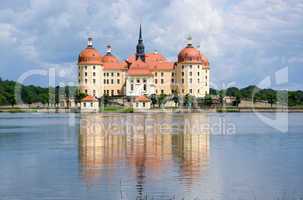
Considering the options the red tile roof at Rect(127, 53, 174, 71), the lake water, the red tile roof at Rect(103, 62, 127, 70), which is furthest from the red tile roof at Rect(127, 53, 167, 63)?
the lake water

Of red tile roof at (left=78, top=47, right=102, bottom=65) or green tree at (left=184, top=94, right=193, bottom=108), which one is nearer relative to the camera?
green tree at (left=184, top=94, right=193, bottom=108)

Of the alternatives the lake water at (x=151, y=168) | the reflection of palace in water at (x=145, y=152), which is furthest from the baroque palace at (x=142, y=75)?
the lake water at (x=151, y=168)

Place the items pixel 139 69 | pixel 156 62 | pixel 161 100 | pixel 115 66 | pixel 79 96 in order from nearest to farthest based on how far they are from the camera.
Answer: pixel 161 100, pixel 79 96, pixel 139 69, pixel 115 66, pixel 156 62

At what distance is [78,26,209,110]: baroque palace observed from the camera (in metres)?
83.9

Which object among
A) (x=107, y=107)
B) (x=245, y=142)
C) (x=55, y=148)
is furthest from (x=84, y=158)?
(x=107, y=107)

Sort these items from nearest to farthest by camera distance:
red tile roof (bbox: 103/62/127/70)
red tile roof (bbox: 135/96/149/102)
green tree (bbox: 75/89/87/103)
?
red tile roof (bbox: 135/96/149/102) → green tree (bbox: 75/89/87/103) → red tile roof (bbox: 103/62/127/70)

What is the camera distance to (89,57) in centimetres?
8369

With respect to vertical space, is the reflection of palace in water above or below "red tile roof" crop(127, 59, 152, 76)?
below

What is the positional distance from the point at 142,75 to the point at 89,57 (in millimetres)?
7453

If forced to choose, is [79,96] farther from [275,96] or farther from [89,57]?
[275,96]

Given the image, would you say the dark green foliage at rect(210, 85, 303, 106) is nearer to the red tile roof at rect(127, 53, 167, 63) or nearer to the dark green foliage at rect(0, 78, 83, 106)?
the red tile roof at rect(127, 53, 167, 63)

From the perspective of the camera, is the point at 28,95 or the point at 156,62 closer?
the point at 156,62

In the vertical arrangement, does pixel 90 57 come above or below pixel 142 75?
above

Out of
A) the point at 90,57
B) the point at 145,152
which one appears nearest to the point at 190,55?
the point at 90,57
